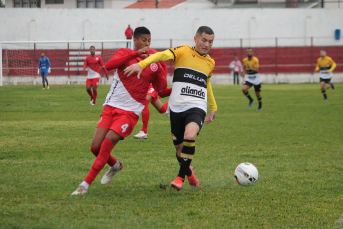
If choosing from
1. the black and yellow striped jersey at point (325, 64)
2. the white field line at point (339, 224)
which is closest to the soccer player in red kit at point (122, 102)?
the white field line at point (339, 224)

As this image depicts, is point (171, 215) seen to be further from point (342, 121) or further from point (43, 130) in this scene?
point (342, 121)

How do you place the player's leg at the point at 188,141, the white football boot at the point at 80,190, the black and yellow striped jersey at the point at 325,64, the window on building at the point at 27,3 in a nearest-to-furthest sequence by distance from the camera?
the white football boot at the point at 80,190 < the player's leg at the point at 188,141 < the black and yellow striped jersey at the point at 325,64 < the window on building at the point at 27,3

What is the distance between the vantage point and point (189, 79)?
17.8 feet

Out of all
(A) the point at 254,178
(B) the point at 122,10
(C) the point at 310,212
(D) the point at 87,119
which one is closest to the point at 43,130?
(D) the point at 87,119

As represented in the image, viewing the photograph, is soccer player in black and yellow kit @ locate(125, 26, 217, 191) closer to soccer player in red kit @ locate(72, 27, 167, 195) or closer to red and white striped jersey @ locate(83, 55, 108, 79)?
soccer player in red kit @ locate(72, 27, 167, 195)

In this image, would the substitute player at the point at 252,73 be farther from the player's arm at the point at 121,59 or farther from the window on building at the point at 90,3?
the window on building at the point at 90,3

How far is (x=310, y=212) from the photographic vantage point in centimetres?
443

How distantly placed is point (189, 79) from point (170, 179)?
1.41 m

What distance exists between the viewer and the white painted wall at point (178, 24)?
34969 mm

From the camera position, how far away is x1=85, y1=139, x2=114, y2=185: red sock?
4.91m

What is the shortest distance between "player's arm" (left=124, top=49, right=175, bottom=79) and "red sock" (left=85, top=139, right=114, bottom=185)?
0.87m

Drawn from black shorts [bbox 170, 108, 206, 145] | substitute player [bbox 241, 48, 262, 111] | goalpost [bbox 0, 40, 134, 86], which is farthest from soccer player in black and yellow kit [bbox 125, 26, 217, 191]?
goalpost [bbox 0, 40, 134, 86]

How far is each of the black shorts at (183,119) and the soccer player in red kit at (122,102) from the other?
1.55 feet

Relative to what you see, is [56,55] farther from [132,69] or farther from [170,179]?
[132,69]
